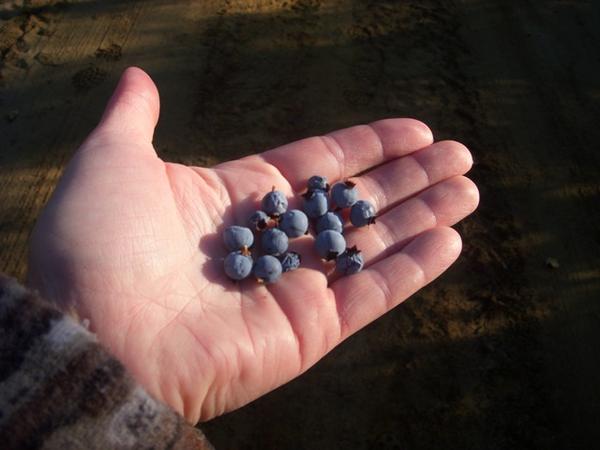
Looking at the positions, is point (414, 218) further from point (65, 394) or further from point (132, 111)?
point (65, 394)

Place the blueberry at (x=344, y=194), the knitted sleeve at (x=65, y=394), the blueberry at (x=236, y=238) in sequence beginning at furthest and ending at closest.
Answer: the blueberry at (x=344, y=194) < the blueberry at (x=236, y=238) < the knitted sleeve at (x=65, y=394)

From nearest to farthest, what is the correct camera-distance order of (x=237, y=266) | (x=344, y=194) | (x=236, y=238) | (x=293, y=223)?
1. (x=237, y=266)
2. (x=236, y=238)
3. (x=293, y=223)
4. (x=344, y=194)

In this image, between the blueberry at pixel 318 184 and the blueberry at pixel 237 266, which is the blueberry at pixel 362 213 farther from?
the blueberry at pixel 237 266

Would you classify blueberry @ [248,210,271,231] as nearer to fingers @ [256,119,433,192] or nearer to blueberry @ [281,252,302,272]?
blueberry @ [281,252,302,272]

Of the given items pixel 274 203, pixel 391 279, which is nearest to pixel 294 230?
pixel 274 203

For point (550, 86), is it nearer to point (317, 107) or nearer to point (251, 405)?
point (317, 107)

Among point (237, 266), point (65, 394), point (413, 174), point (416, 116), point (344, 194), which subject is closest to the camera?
point (65, 394)

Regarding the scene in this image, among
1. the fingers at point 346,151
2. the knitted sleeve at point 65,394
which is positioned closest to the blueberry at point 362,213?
the fingers at point 346,151
